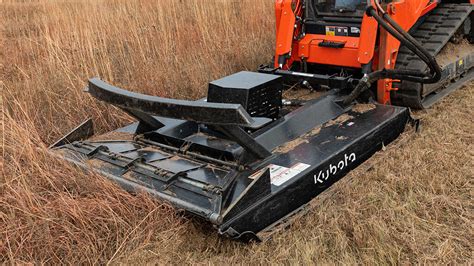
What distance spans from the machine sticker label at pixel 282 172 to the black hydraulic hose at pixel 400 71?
113cm

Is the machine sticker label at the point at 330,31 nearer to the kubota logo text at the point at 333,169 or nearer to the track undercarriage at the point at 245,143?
the track undercarriage at the point at 245,143

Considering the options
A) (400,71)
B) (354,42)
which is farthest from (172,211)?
(354,42)

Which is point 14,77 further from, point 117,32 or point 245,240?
point 245,240

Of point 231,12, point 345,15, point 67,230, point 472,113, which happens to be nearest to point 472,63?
point 472,113

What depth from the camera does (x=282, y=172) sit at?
118 inches

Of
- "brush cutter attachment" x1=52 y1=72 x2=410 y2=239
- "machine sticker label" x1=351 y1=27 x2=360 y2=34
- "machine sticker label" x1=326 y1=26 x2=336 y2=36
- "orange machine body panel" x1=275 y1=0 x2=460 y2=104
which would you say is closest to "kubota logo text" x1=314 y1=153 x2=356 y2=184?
"brush cutter attachment" x1=52 y1=72 x2=410 y2=239

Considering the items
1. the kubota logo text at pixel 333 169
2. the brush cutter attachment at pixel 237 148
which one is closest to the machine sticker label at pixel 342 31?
the brush cutter attachment at pixel 237 148

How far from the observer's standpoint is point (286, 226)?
2789mm

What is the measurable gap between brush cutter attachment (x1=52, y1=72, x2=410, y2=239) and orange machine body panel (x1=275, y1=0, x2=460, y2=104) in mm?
471

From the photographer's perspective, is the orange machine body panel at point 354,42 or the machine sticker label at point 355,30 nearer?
the orange machine body panel at point 354,42

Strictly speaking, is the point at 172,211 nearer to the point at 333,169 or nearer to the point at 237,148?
the point at 237,148

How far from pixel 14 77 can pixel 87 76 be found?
84cm

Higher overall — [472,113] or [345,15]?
[345,15]

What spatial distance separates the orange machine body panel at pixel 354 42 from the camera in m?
4.06
